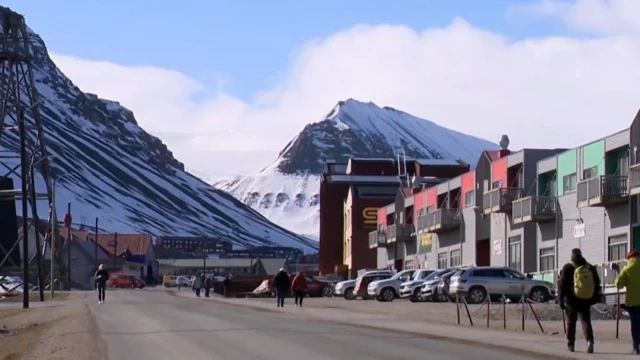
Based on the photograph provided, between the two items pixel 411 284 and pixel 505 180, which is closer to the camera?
pixel 411 284

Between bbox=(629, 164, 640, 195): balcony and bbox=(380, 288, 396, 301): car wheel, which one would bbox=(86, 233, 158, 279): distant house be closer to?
bbox=(380, 288, 396, 301): car wheel

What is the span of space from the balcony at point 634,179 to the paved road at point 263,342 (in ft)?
62.1

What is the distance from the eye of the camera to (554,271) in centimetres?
5547

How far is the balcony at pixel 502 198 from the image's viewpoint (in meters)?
→ 62.2

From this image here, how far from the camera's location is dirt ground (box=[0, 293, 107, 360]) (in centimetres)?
2269

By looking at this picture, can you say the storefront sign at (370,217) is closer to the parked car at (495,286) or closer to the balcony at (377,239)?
the balcony at (377,239)

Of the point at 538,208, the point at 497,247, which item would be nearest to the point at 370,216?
the point at 497,247

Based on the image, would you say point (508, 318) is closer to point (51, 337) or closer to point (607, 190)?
point (51, 337)

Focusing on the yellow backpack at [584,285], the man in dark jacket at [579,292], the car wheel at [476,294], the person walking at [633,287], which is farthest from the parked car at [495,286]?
the person walking at [633,287]

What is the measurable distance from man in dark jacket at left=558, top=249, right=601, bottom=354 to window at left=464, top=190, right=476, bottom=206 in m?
49.1

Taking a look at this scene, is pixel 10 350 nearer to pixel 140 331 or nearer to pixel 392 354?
pixel 140 331

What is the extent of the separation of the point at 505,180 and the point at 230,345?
4272cm

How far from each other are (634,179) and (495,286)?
6.70m

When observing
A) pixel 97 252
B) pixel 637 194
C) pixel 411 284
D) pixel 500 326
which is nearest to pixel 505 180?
pixel 411 284
